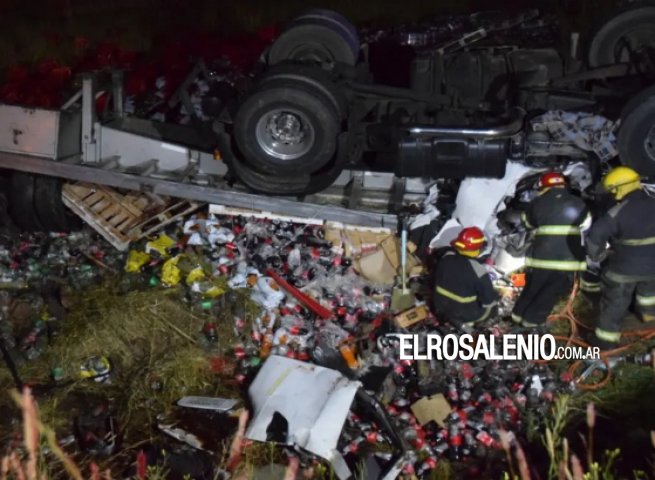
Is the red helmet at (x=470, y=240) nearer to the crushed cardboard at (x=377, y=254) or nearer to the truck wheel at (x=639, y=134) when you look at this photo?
the crushed cardboard at (x=377, y=254)

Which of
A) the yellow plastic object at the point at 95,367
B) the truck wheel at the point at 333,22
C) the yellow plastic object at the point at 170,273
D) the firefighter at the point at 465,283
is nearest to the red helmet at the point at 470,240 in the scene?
the firefighter at the point at 465,283

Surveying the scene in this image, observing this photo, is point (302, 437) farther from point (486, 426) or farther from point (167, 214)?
point (167, 214)

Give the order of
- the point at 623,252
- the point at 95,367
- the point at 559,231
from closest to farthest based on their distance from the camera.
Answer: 1. the point at 623,252
2. the point at 559,231
3. the point at 95,367

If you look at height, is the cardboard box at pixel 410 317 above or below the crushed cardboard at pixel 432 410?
above

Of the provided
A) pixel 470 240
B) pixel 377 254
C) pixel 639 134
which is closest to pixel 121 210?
pixel 377 254

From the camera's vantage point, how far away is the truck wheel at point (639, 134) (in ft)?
17.2

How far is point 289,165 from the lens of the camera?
224 inches

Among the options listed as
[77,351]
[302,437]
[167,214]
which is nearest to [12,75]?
[167,214]

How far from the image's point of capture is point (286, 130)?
5.69 meters

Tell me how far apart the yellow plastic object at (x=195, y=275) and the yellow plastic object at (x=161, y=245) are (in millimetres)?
366

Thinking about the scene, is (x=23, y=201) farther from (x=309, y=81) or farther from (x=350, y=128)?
(x=350, y=128)

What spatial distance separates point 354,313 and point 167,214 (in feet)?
6.25

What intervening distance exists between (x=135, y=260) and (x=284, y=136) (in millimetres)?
1761

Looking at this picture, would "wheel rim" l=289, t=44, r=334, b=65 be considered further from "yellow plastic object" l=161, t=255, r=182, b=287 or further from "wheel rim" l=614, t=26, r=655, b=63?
"wheel rim" l=614, t=26, r=655, b=63
